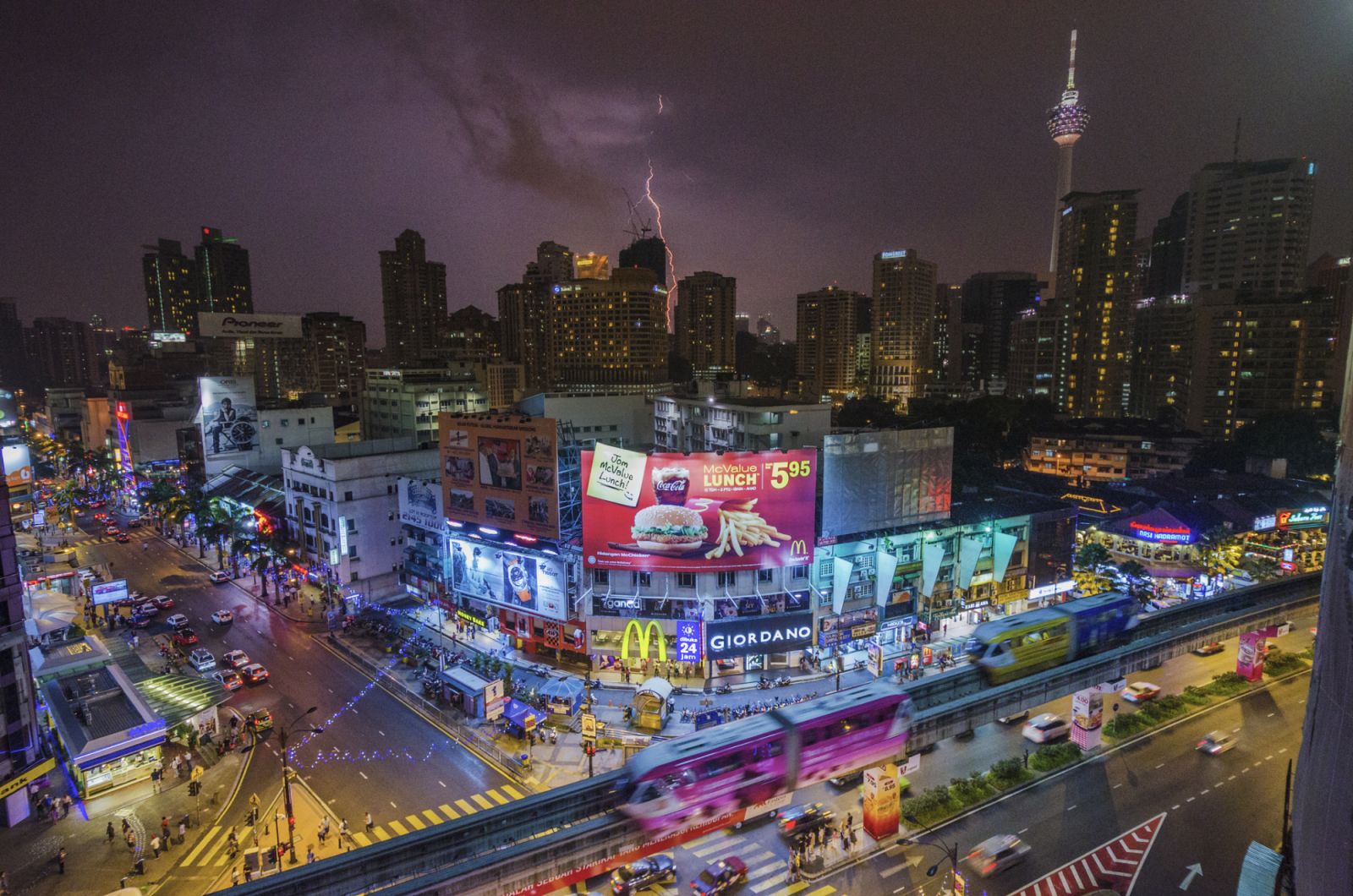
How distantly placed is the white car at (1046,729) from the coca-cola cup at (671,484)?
73.5ft

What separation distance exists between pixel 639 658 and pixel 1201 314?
417 ft

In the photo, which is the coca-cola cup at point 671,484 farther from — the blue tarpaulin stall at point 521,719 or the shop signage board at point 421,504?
the shop signage board at point 421,504

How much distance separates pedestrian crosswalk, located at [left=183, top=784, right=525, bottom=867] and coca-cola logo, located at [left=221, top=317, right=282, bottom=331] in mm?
89941

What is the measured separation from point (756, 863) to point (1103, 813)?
1576 cm

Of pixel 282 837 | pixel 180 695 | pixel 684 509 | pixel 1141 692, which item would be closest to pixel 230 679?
pixel 180 695

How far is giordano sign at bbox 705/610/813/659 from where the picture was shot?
39844 mm

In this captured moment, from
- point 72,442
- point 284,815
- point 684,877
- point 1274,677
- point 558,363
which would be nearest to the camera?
point 684,877

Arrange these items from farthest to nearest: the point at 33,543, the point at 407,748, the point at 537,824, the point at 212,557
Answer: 1. the point at 212,557
2. the point at 33,543
3. the point at 407,748
4. the point at 537,824

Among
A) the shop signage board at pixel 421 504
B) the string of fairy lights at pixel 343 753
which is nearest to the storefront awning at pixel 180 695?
the string of fairy lights at pixel 343 753

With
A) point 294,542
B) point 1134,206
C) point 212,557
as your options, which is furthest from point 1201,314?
point 212,557

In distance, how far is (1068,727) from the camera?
34688 mm

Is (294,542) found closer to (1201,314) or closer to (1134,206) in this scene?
(1201,314)

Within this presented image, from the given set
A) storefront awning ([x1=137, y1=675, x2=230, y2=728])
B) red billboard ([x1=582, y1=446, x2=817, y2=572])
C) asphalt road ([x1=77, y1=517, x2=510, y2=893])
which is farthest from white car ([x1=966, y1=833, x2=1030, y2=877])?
storefront awning ([x1=137, y1=675, x2=230, y2=728])

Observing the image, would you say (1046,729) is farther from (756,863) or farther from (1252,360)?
(1252,360)
